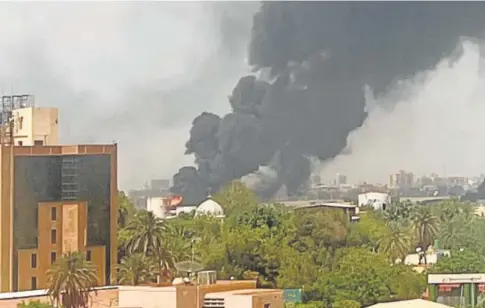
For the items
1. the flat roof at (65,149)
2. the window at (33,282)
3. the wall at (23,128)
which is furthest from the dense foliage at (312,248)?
the wall at (23,128)

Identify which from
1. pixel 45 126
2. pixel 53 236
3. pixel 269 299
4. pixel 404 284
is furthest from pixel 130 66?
pixel 404 284

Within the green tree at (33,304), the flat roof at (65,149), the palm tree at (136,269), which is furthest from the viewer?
the palm tree at (136,269)

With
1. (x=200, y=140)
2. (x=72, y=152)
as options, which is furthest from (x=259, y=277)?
(x=72, y=152)

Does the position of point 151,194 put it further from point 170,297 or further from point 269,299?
point 269,299

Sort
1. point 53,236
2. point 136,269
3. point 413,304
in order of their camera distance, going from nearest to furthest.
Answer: point 53,236 → point 136,269 → point 413,304

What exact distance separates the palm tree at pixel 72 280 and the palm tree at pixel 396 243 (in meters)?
1.28

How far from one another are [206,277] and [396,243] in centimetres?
88

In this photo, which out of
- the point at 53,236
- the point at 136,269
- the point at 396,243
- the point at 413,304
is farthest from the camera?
the point at 396,243

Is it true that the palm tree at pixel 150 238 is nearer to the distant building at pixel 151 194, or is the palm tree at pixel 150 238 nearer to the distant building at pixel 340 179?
the distant building at pixel 151 194

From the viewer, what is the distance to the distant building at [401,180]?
16.0 feet

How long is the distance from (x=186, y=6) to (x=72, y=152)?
2.59 feet

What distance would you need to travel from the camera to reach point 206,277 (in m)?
4.70

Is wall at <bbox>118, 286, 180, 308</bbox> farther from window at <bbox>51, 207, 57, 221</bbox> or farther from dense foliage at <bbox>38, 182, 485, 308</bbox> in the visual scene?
window at <bbox>51, 207, 57, 221</bbox>

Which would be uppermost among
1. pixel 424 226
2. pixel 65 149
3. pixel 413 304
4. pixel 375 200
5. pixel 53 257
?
pixel 65 149
